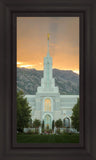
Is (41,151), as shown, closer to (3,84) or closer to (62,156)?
(62,156)

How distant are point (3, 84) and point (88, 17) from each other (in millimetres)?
387

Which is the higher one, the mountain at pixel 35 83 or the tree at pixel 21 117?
the mountain at pixel 35 83

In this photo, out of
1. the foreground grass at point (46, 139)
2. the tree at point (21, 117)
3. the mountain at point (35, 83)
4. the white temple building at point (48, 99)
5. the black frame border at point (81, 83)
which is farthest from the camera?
the white temple building at point (48, 99)

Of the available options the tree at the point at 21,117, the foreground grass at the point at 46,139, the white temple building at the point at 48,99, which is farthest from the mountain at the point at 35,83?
the white temple building at the point at 48,99

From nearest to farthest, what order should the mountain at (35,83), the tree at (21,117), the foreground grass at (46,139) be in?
the foreground grass at (46,139) → the tree at (21,117) → the mountain at (35,83)

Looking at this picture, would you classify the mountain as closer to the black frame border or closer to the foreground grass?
the foreground grass

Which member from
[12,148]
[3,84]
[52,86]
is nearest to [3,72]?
[3,84]

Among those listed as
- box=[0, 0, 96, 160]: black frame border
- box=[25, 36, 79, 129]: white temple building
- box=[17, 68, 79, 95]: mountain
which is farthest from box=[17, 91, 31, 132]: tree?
box=[25, 36, 79, 129]: white temple building

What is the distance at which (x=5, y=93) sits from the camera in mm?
632

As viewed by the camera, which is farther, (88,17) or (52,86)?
(52,86)

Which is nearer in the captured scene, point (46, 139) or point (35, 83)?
point (46, 139)

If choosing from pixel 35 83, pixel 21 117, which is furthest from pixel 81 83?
pixel 35 83

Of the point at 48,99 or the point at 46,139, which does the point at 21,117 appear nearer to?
the point at 46,139

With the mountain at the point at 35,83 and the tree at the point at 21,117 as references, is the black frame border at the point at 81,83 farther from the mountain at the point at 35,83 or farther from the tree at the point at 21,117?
the mountain at the point at 35,83
